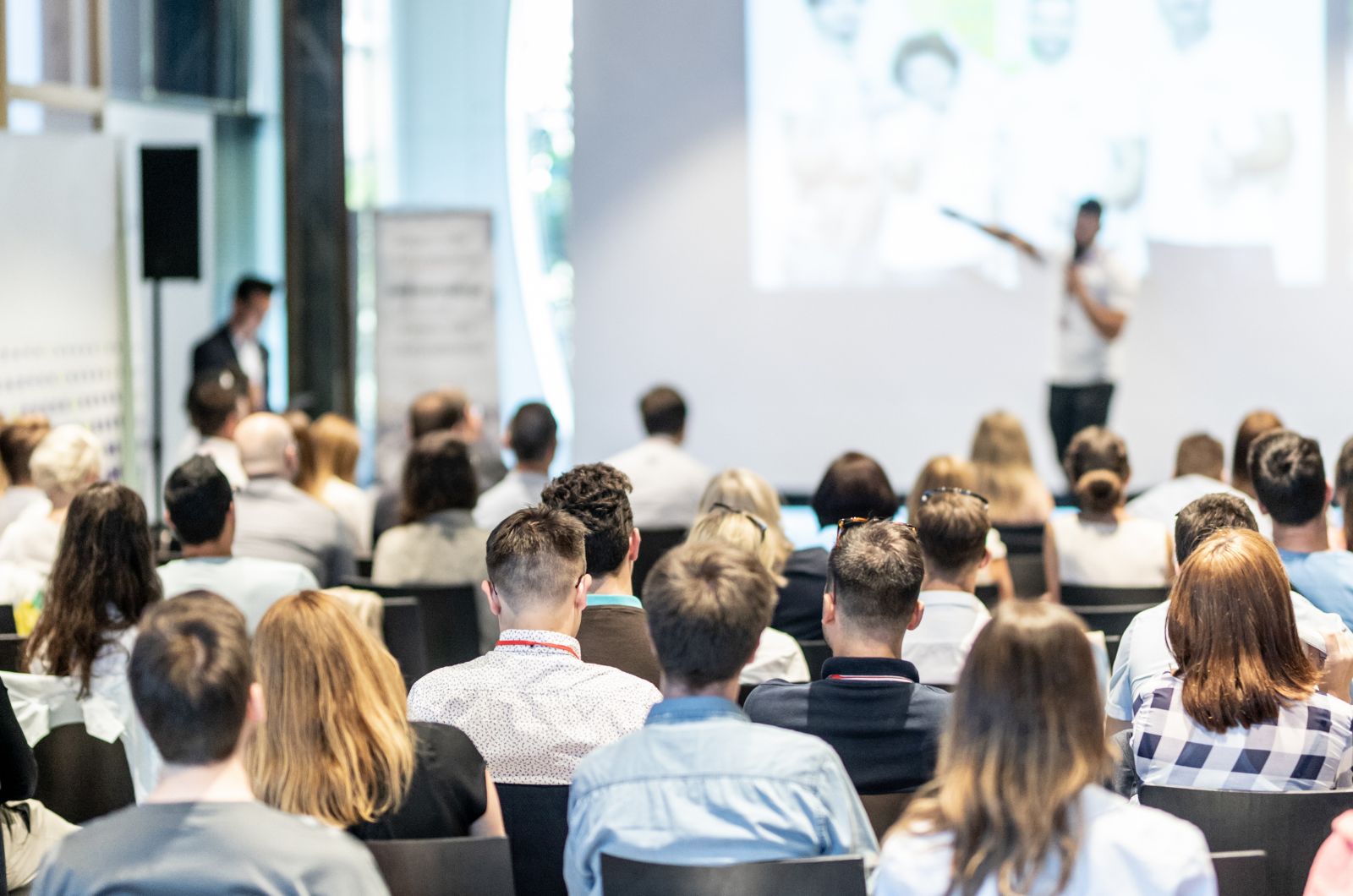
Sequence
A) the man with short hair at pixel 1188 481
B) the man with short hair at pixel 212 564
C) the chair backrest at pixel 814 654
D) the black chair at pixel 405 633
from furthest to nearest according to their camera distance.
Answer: the man with short hair at pixel 1188 481 → the black chair at pixel 405 633 → the man with short hair at pixel 212 564 → the chair backrest at pixel 814 654

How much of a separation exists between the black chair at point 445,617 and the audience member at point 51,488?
79cm

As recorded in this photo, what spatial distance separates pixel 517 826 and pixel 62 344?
548 cm

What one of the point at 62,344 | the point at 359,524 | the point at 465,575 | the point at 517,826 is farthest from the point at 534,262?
the point at 517,826

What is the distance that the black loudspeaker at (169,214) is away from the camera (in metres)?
7.69

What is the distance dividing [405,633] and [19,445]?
5.14 ft

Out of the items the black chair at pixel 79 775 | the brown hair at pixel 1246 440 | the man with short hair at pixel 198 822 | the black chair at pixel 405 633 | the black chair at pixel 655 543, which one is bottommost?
the black chair at pixel 79 775

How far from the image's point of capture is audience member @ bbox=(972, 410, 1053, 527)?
5172 millimetres

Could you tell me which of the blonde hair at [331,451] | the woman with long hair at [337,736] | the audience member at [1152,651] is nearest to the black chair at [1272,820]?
the audience member at [1152,651]

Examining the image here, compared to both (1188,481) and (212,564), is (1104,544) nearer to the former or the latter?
(1188,481)

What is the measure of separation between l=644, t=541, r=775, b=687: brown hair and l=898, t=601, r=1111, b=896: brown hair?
41 cm

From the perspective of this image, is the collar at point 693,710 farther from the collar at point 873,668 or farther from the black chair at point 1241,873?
the black chair at point 1241,873

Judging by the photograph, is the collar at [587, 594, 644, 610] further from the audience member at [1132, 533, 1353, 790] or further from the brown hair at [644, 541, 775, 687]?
the audience member at [1132, 533, 1353, 790]

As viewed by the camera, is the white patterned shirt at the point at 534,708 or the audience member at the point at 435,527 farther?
the audience member at the point at 435,527

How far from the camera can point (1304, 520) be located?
347cm
